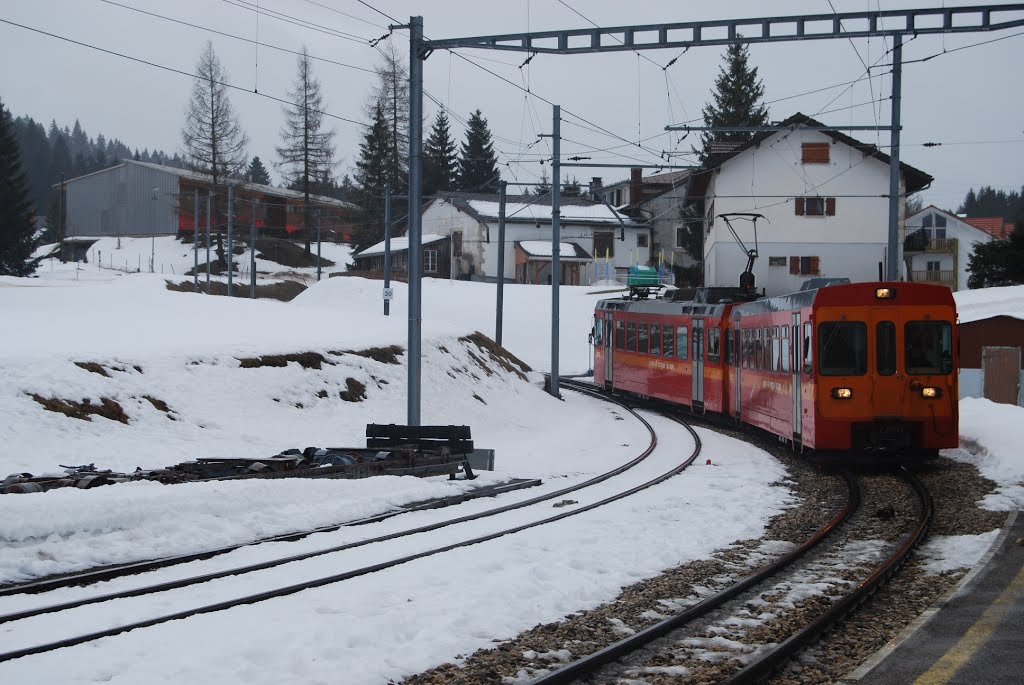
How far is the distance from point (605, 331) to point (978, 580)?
85.6 feet

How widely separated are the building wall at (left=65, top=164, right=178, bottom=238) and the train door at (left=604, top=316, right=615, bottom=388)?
62.6 metres

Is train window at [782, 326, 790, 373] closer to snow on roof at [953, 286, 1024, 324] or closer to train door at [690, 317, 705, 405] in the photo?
train door at [690, 317, 705, 405]

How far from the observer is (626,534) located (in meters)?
12.0

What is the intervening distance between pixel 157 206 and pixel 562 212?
39.0 m

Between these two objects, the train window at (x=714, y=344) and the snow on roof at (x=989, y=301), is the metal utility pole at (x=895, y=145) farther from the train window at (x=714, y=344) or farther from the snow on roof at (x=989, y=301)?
the snow on roof at (x=989, y=301)

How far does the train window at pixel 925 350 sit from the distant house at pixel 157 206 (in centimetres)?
7535

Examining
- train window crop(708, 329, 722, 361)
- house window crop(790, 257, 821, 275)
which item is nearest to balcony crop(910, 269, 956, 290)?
house window crop(790, 257, 821, 275)

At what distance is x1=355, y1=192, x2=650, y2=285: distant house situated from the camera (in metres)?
75.1

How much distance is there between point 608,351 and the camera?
35094mm

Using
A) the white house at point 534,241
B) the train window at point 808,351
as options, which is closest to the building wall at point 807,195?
the white house at point 534,241

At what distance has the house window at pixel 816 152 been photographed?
51.5 meters

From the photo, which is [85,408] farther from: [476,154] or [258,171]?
[258,171]

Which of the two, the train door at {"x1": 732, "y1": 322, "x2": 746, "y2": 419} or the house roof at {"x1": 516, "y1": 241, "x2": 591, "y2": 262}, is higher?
the house roof at {"x1": 516, "y1": 241, "x2": 591, "y2": 262}

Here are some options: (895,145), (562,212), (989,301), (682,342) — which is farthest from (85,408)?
(562,212)
